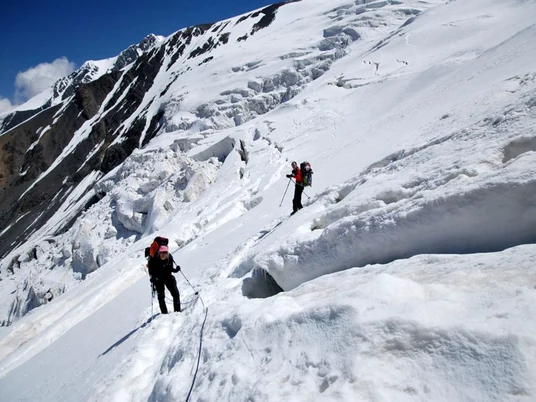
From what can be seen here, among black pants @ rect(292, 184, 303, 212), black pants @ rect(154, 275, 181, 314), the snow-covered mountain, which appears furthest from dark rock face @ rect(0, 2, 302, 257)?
black pants @ rect(154, 275, 181, 314)

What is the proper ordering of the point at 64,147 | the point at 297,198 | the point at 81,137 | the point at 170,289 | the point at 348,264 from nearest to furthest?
1. the point at 348,264
2. the point at 170,289
3. the point at 297,198
4. the point at 81,137
5. the point at 64,147

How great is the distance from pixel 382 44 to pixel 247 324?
31426 mm

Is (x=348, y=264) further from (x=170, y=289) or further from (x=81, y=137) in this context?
(x=81, y=137)

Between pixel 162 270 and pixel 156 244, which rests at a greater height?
pixel 156 244

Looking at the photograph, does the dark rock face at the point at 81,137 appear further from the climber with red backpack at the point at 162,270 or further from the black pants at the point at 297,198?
the climber with red backpack at the point at 162,270

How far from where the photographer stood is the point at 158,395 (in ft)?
13.3

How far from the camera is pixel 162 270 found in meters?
6.46

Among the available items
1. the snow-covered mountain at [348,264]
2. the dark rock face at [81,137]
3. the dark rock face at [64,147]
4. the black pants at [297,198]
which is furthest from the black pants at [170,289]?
the dark rock face at [64,147]

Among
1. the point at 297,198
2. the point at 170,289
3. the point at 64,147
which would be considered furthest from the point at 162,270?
the point at 64,147

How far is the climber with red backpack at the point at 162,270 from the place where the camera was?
6301mm

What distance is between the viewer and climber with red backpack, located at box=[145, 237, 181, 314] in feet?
20.7

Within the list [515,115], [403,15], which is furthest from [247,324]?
[403,15]

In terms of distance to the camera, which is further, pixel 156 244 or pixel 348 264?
pixel 156 244

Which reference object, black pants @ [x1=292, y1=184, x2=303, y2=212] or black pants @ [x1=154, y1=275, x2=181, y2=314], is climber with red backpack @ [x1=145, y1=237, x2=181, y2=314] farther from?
black pants @ [x1=292, y1=184, x2=303, y2=212]
